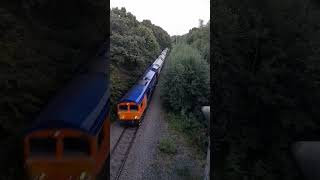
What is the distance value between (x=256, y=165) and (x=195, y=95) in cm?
596

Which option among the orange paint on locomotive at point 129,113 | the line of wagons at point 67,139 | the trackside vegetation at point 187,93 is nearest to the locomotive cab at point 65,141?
the line of wagons at point 67,139

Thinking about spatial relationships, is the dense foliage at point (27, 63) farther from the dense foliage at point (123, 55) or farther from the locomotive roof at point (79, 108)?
the dense foliage at point (123, 55)

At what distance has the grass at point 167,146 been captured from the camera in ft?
36.4

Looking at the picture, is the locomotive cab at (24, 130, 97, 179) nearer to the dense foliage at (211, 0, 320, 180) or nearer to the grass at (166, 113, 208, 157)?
the dense foliage at (211, 0, 320, 180)

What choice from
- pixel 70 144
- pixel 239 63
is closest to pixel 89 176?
pixel 70 144

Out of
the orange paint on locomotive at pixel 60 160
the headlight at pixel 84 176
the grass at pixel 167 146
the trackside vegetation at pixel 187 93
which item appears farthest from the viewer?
the trackside vegetation at pixel 187 93

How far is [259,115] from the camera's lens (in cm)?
935

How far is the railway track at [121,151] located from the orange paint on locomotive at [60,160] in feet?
9.49

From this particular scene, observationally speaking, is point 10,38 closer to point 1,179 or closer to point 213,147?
point 1,179

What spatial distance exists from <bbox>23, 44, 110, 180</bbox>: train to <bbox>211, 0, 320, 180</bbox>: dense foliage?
393 centimetres

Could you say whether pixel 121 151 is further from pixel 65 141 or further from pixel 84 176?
pixel 65 141

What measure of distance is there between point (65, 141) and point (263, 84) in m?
5.14

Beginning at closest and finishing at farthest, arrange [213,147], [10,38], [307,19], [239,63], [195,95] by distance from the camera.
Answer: [10,38]
[307,19]
[239,63]
[213,147]
[195,95]

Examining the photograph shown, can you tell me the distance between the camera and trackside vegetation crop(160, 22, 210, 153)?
542 inches
